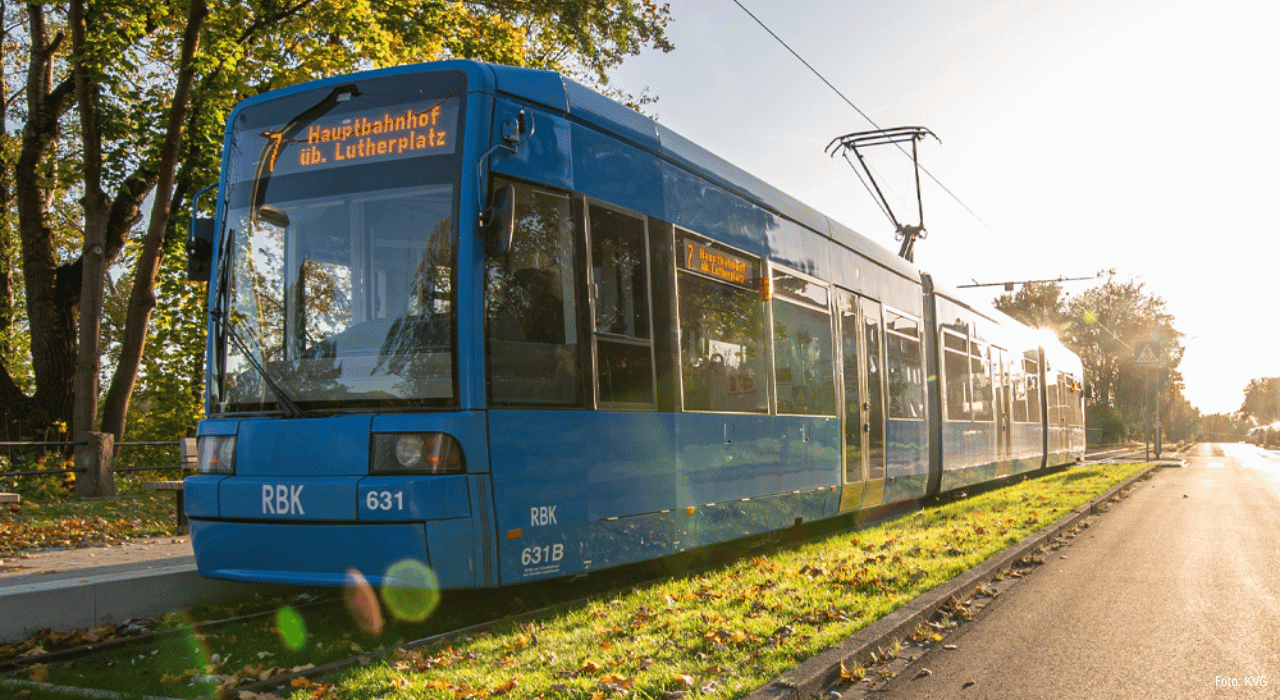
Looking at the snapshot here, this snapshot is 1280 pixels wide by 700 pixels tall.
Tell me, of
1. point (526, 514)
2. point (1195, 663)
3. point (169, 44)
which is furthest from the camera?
point (169, 44)

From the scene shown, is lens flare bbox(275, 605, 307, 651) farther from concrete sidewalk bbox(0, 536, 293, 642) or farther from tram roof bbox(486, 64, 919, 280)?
tram roof bbox(486, 64, 919, 280)

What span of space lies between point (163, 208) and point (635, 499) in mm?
12071

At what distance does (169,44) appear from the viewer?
60.6 feet

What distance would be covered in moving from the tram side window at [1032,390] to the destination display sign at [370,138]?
17.0m

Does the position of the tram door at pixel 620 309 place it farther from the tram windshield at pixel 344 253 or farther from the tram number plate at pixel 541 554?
the tram windshield at pixel 344 253

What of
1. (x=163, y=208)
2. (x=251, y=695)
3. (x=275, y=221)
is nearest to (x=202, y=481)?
(x=275, y=221)

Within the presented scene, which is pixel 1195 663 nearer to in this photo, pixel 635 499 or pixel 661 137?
pixel 635 499

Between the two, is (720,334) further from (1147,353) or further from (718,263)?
(1147,353)

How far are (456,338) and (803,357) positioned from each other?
460 centimetres

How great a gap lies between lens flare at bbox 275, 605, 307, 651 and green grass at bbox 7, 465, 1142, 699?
0.03 m

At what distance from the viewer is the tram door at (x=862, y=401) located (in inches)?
419

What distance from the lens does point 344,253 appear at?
19.8 ft

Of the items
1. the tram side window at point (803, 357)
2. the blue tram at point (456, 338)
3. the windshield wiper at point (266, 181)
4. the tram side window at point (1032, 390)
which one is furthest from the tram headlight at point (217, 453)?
the tram side window at point (1032, 390)

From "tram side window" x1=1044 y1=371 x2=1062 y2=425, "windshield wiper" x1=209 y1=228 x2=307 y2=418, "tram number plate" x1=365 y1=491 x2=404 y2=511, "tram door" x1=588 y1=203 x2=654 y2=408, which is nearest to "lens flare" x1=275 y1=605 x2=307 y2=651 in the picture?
"tram number plate" x1=365 y1=491 x2=404 y2=511
